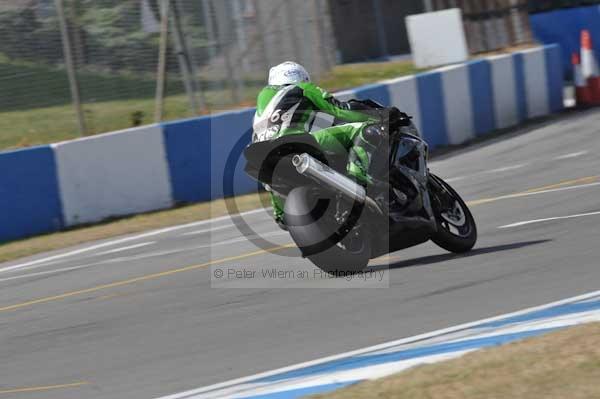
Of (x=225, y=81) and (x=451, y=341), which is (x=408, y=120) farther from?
(x=225, y=81)

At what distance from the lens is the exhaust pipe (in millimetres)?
7332

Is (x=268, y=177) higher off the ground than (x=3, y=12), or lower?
lower

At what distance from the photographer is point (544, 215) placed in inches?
388

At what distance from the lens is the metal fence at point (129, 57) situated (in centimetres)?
1402

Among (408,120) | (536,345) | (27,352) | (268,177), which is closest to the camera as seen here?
(536,345)

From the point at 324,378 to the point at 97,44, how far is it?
989 cm

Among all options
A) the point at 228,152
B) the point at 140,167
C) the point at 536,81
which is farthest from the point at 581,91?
the point at 140,167

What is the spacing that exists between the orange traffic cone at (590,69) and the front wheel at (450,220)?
10916 mm

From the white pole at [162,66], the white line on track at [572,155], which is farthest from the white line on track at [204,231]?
the white line on track at [572,155]

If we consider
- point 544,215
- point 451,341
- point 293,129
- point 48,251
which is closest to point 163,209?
point 48,251

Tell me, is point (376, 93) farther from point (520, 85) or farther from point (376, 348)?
point (376, 348)

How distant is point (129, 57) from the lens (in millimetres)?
14797

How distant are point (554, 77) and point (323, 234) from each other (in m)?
11.6

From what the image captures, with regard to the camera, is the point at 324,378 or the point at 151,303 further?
the point at 151,303
